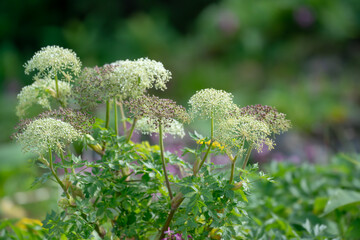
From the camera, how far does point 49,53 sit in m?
1.19

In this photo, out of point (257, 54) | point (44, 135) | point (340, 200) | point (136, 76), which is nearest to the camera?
point (44, 135)

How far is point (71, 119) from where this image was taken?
1.13 meters

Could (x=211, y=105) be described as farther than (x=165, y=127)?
No

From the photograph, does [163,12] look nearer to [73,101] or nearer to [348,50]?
[348,50]

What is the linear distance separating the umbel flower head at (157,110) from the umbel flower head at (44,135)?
156 mm

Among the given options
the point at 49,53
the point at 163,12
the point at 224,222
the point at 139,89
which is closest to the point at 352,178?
the point at 224,222

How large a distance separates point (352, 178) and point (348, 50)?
604cm

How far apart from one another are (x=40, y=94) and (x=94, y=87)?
17 cm

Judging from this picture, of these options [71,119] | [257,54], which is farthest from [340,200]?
[257,54]

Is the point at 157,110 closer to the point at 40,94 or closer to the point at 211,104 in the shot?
the point at 211,104

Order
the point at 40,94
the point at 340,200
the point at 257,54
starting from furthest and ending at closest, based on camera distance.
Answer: the point at 257,54, the point at 340,200, the point at 40,94

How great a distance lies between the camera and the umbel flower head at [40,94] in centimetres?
125

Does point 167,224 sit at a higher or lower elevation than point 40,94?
lower

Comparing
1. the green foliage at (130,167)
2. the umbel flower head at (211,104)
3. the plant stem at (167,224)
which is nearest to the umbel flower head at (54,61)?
the green foliage at (130,167)
